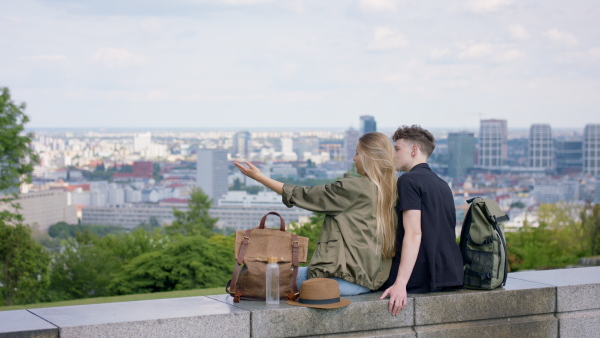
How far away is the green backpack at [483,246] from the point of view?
4.76 m

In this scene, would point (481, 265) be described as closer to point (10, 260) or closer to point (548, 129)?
point (10, 260)

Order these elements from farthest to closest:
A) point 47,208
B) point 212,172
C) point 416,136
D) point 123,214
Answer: point 212,172 < point 123,214 < point 47,208 < point 416,136

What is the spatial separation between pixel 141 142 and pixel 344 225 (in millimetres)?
162347

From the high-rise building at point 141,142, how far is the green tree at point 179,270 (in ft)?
473

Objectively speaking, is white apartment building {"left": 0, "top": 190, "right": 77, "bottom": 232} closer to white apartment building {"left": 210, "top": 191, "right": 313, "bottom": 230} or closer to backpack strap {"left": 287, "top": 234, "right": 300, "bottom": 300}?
white apartment building {"left": 210, "top": 191, "right": 313, "bottom": 230}

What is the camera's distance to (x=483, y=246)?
15.8ft

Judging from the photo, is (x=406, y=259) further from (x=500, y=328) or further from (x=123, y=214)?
(x=123, y=214)

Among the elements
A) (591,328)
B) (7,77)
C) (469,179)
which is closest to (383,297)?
(591,328)

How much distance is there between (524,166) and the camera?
536 ft

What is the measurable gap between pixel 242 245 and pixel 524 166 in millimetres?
167604

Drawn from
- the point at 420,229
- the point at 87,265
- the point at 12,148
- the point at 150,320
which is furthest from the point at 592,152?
the point at 150,320

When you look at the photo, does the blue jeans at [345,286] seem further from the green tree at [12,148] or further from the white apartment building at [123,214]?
the white apartment building at [123,214]

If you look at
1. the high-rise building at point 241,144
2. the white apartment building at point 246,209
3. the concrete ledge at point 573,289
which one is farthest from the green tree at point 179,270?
the high-rise building at point 241,144

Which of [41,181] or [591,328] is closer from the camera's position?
[591,328]
